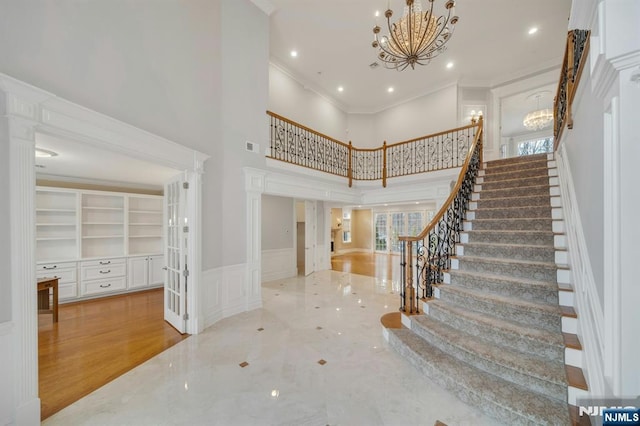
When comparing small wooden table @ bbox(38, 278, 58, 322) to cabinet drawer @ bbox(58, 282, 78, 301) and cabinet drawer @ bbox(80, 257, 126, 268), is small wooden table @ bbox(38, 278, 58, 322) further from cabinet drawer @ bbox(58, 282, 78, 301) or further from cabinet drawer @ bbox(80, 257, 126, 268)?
cabinet drawer @ bbox(80, 257, 126, 268)

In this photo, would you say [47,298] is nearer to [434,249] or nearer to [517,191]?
[434,249]

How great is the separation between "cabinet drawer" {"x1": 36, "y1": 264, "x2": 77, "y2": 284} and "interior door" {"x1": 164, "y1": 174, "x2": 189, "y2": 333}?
2691 millimetres

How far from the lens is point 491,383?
7.04 feet

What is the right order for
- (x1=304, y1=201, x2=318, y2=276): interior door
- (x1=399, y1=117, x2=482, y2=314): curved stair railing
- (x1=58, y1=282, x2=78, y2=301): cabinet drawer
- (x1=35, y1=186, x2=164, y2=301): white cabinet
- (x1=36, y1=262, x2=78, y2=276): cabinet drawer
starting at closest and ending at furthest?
(x1=399, y1=117, x2=482, y2=314): curved stair railing < (x1=36, y1=262, x2=78, y2=276): cabinet drawer < (x1=58, y1=282, x2=78, y2=301): cabinet drawer < (x1=35, y1=186, x2=164, y2=301): white cabinet < (x1=304, y1=201, x2=318, y2=276): interior door

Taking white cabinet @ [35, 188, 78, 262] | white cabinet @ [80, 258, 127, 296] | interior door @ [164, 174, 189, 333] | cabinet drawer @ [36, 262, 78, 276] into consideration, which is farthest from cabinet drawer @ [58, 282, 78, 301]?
interior door @ [164, 174, 189, 333]

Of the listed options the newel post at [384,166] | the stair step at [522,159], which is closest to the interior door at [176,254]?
the newel post at [384,166]

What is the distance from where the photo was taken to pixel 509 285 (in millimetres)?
2789

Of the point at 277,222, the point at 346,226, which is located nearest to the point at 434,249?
the point at 277,222

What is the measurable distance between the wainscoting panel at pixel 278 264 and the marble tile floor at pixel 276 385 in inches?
118

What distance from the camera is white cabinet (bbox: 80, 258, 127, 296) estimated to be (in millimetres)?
5242

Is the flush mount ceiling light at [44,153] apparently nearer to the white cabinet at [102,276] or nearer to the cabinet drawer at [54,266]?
the cabinet drawer at [54,266]

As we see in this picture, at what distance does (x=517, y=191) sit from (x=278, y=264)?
238 inches

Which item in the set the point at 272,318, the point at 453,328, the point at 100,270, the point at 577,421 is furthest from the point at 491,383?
the point at 100,270

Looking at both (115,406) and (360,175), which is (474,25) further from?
(115,406)
